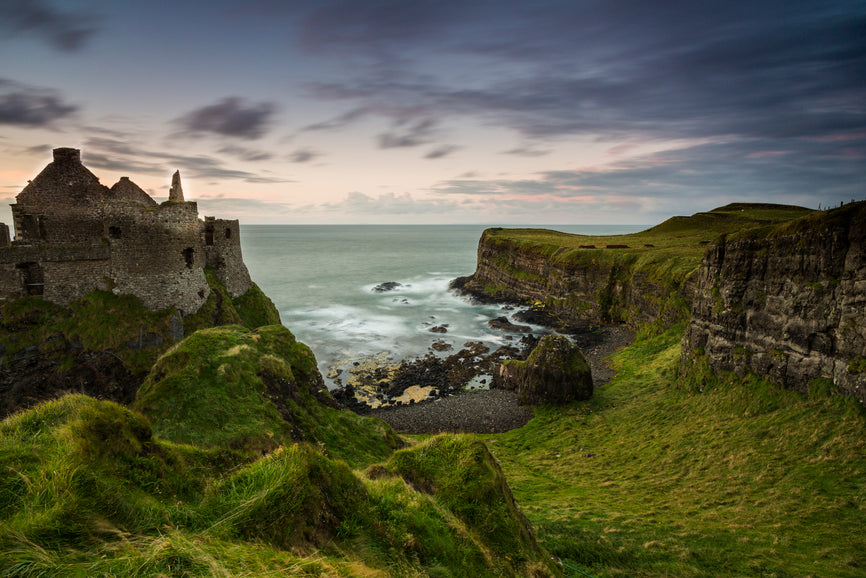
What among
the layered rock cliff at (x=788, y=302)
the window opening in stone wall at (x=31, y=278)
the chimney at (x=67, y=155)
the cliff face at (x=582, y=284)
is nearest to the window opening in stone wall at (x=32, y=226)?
the window opening in stone wall at (x=31, y=278)

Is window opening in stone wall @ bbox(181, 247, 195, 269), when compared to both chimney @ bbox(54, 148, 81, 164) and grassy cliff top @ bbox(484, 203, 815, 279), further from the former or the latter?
grassy cliff top @ bbox(484, 203, 815, 279)

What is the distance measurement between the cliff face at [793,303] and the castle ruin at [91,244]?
3266cm

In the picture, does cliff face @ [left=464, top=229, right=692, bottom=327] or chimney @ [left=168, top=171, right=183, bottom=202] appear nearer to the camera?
chimney @ [left=168, top=171, right=183, bottom=202]

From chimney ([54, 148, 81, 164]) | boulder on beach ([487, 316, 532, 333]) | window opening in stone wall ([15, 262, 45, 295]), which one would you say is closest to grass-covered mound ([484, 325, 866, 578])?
window opening in stone wall ([15, 262, 45, 295])

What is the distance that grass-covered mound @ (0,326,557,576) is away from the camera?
12.4 ft

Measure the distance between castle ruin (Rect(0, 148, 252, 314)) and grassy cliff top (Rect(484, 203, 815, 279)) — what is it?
46.6 metres

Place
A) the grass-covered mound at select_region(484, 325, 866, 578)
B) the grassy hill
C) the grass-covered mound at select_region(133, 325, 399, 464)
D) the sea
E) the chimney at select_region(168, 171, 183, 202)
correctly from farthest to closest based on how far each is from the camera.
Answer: the sea < the chimney at select_region(168, 171, 183, 202) < the grass-covered mound at select_region(484, 325, 866, 578) < the grass-covered mound at select_region(133, 325, 399, 464) < the grassy hill

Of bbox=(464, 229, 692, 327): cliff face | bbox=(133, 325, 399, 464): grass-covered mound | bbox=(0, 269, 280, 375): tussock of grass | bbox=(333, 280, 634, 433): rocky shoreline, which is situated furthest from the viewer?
bbox=(464, 229, 692, 327): cliff face

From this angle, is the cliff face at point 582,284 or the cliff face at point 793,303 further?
the cliff face at point 582,284

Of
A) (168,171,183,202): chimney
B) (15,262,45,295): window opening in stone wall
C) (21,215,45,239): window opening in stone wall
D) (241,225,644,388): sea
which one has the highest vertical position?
(168,171,183,202): chimney

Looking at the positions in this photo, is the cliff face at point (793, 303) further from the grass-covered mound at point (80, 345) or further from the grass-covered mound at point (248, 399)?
the grass-covered mound at point (80, 345)

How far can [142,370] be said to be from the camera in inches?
805

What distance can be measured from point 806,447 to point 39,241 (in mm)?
38425

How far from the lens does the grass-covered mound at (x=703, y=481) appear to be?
1259cm
